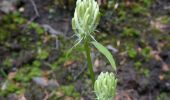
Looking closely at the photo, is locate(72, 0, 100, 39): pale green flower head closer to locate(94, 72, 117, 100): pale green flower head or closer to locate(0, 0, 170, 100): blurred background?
locate(94, 72, 117, 100): pale green flower head

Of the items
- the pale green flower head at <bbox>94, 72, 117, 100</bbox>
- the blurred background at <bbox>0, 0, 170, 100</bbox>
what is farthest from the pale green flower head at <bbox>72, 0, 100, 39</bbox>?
the blurred background at <bbox>0, 0, 170, 100</bbox>

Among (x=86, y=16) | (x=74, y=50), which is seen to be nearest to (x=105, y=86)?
(x=86, y=16)

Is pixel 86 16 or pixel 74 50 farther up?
pixel 86 16

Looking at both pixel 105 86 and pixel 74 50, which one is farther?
pixel 74 50

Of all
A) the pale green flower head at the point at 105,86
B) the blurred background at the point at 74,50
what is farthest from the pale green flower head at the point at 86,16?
the blurred background at the point at 74,50

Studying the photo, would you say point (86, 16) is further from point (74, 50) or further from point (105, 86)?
point (74, 50)

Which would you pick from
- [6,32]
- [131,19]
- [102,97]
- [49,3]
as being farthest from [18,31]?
[102,97]

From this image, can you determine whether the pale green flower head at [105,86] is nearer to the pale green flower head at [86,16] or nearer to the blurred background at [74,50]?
the pale green flower head at [86,16]
